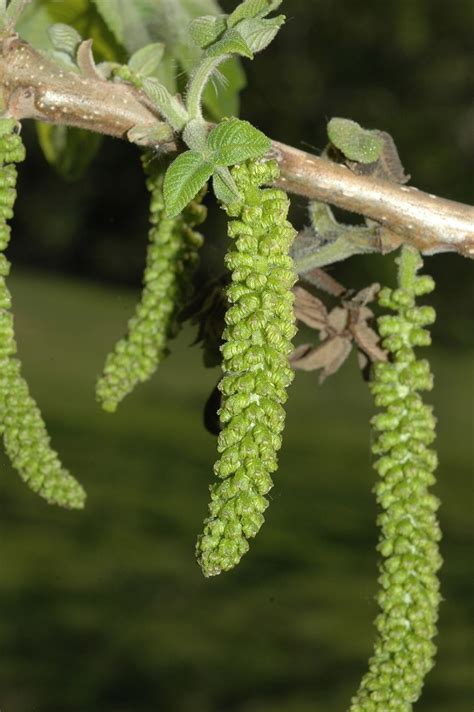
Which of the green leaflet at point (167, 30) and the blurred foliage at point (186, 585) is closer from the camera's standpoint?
the green leaflet at point (167, 30)

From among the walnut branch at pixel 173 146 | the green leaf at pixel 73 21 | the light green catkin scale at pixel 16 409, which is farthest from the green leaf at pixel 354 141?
the green leaf at pixel 73 21

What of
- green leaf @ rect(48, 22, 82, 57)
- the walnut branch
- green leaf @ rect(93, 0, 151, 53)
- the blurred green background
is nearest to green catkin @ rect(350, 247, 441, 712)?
the walnut branch

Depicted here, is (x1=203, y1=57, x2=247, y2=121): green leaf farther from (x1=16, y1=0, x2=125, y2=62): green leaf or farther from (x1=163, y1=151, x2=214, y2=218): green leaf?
(x1=163, y1=151, x2=214, y2=218): green leaf

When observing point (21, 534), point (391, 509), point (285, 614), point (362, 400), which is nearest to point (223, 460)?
point (391, 509)

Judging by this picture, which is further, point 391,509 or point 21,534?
point 21,534

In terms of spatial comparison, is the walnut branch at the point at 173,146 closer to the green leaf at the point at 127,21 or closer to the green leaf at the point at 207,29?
the green leaf at the point at 207,29

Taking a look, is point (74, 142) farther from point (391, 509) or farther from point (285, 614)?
point (285, 614)

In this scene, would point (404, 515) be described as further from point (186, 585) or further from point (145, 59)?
point (186, 585)
